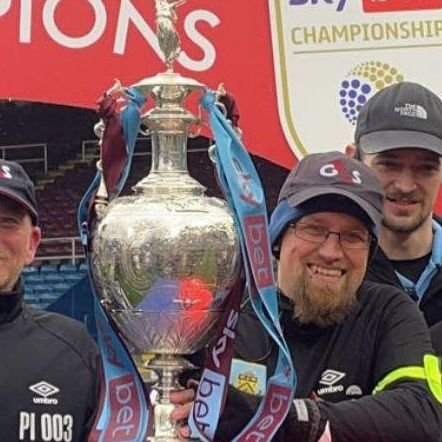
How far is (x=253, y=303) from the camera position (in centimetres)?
135

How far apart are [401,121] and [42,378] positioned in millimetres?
652

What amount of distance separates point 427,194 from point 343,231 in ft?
1.22

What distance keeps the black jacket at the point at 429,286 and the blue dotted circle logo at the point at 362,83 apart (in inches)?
123

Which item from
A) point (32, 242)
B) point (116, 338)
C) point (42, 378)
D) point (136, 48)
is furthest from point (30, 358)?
point (136, 48)

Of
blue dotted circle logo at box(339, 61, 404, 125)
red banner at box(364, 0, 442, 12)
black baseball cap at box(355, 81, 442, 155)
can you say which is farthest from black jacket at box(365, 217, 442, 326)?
red banner at box(364, 0, 442, 12)

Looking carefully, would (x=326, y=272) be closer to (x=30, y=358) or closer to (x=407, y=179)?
(x=407, y=179)

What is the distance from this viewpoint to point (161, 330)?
1.35 m

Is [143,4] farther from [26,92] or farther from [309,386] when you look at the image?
[309,386]

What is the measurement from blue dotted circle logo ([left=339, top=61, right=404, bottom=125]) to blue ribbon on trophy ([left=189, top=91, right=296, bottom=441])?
356cm

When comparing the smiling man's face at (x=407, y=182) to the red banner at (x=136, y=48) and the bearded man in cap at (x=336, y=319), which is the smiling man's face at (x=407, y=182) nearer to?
the bearded man in cap at (x=336, y=319)

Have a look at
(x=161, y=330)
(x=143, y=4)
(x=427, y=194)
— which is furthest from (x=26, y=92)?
(x=161, y=330)

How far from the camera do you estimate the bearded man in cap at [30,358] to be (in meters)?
1.64

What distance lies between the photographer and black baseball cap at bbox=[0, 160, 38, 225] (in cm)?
166

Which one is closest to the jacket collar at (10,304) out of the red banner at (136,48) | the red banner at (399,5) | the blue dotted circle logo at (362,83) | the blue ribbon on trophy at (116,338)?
the blue ribbon on trophy at (116,338)
